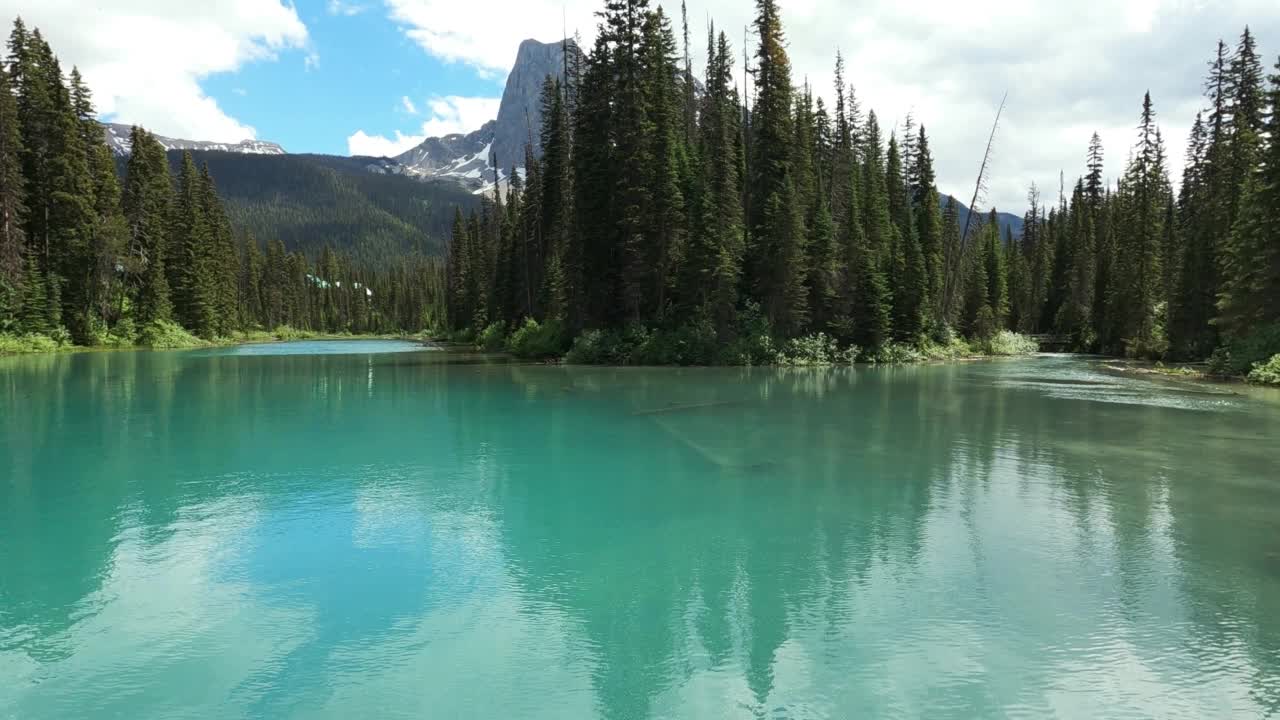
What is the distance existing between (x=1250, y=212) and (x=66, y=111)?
79631 millimetres

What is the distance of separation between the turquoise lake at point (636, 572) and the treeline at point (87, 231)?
4594 cm

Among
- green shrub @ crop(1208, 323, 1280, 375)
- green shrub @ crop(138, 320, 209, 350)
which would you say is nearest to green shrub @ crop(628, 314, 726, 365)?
green shrub @ crop(1208, 323, 1280, 375)

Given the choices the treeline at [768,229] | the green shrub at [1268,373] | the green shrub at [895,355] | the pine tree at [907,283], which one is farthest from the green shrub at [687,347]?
the green shrub at [1268,373]

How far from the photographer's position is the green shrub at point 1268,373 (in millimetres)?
35344

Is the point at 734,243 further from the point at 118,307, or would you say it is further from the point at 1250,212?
the point at 118,307

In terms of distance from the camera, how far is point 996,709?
6164 millimetres

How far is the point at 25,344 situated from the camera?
54.3 metres

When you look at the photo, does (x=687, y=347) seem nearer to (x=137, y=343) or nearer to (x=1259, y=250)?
(x=1259, y=250)

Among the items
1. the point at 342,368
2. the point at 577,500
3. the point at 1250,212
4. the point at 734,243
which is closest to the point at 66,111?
the point at 342,368

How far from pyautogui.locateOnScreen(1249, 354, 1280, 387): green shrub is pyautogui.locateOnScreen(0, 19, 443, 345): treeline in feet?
242

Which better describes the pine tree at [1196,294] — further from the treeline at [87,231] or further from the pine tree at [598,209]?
the treeline at [87,231]

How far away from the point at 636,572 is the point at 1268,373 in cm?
3896

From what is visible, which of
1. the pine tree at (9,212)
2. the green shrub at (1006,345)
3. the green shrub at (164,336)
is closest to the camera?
the pine tree at (9,212)

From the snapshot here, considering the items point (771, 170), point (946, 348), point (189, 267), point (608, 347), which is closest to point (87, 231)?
point (189, 267)
